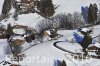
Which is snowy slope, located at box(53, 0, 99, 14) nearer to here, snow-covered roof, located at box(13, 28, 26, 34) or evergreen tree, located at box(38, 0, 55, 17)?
evergreen tree, located at box(38, 0, 55, 17)

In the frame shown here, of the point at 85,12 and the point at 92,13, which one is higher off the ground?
the point at 85,12

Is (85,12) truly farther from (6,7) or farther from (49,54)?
(49,54)

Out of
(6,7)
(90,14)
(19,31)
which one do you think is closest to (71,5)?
(90,14)

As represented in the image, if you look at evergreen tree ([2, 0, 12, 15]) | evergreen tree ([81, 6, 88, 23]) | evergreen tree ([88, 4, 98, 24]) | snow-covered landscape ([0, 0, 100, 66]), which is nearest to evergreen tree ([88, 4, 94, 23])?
evergreen tree ([88, 4, 98, 24])

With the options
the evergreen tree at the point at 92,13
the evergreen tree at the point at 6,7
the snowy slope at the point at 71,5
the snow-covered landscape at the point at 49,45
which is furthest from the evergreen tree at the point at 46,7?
the evergreen tree at the point at 92,13

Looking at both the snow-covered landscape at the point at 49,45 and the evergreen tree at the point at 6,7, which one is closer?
the snow-covered landscape at the point at 49,45

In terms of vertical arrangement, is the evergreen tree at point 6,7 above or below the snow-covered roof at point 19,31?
above

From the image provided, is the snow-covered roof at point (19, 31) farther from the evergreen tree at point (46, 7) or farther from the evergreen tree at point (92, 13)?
the evergreen tree at point (92, 13)
